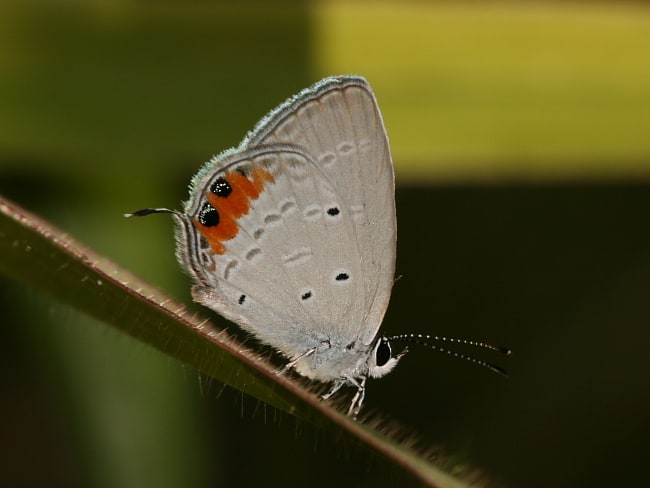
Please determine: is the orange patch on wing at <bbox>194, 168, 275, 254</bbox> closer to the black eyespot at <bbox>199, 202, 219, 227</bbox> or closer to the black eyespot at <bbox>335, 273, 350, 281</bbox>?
the black eyespot at <bbox>199, 202, 219, 227</bbox>

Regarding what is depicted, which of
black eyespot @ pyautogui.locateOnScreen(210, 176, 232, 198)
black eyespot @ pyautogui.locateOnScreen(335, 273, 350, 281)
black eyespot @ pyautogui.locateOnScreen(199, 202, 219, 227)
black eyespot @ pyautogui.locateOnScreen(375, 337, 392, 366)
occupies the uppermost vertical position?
black eyespot @ pyautogui.locateOnScreen(210, 176, 232, 198)

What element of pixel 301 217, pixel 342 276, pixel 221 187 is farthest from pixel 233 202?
pixel 342 276

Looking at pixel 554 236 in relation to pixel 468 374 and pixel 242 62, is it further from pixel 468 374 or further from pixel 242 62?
pixel 242 62

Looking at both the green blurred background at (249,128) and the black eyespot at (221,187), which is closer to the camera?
the black eyespot at (221,187)

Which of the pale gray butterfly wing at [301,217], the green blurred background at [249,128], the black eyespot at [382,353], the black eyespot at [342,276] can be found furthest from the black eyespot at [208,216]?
the black eyespot at [382,353]

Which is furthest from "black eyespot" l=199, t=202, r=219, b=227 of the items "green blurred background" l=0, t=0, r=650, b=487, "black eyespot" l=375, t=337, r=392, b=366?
"black eyespot" l=375, t=337, r=392, b=366

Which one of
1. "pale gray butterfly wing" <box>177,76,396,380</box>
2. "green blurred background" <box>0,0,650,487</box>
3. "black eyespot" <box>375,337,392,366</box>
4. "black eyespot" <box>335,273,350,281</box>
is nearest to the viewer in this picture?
"pale gray butterfly wing" <box>177,76,396,380</box>

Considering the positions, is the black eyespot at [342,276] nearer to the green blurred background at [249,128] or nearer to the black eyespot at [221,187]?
the black eyespot at [221,187]

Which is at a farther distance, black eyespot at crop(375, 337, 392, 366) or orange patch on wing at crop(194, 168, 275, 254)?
black eyespot at crop(375, 337, 392, 366)
